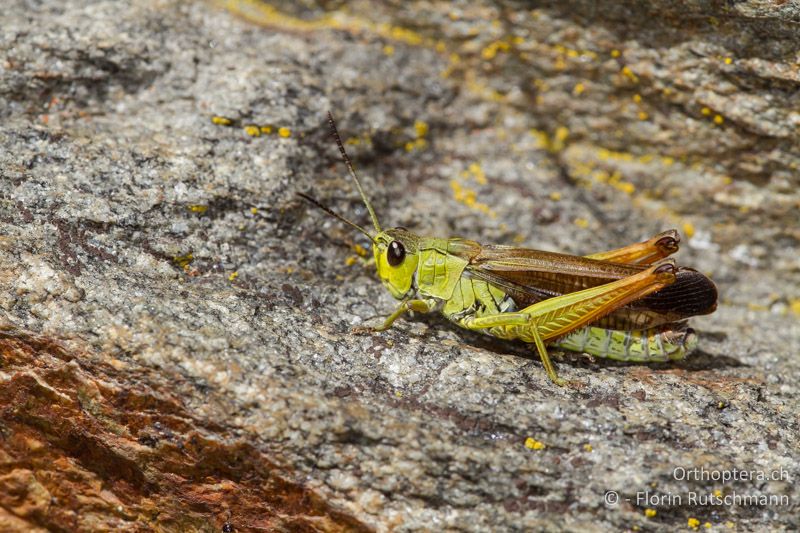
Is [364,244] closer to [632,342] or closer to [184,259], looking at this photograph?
[184,259]

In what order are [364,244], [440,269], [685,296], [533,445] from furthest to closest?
[364,244] → [440,269] → [685,296] → [533,445]

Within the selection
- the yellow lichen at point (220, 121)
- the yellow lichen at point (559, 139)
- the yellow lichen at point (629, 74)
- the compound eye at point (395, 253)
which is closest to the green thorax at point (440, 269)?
the compound eye at point (395, 253)

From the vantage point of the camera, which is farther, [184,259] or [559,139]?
[559,139]

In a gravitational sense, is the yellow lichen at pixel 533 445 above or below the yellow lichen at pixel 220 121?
below

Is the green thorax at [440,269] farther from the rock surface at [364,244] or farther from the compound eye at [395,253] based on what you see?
the rock surface at [364,244]

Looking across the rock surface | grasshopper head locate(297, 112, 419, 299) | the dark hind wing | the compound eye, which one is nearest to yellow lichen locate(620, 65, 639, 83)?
the rock surface

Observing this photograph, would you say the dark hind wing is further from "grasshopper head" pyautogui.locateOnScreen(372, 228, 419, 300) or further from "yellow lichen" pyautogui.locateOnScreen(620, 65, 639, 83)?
"yellow lichen" pyautogui.locateOnScreen(620, 65, 639, 83)

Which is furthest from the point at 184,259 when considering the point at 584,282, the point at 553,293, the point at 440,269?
the point at 584,282
